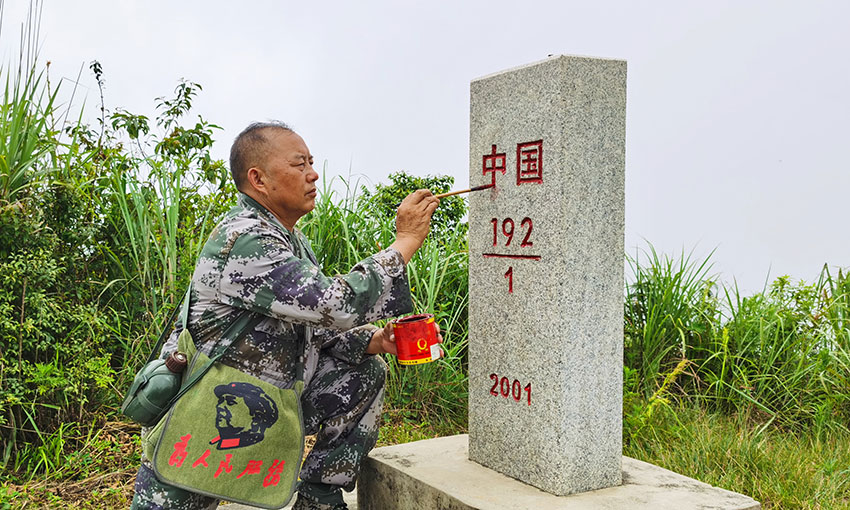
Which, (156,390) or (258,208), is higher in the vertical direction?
(258,208)

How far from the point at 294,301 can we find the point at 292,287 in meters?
0.04

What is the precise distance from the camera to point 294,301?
2.48 meters

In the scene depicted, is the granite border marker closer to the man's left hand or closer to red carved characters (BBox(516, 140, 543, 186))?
red carved characters (BBox(516, 140, 543, 186))

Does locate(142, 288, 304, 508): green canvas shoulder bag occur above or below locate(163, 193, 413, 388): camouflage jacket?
below

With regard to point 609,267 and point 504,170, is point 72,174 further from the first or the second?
point 609,267

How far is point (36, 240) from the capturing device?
4.25 meters

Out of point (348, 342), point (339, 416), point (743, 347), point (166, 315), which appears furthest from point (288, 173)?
point (743, 347)

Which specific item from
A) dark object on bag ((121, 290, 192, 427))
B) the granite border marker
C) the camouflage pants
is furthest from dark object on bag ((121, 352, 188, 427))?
the granite border marker

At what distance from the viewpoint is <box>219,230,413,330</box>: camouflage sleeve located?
8.14 ft

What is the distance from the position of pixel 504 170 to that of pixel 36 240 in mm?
2712

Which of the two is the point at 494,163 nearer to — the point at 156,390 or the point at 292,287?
the point at 292,287

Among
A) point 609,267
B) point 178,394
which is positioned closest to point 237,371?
point 178,394

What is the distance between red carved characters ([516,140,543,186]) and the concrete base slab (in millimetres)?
1095

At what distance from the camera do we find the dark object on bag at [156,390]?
2609 mm
